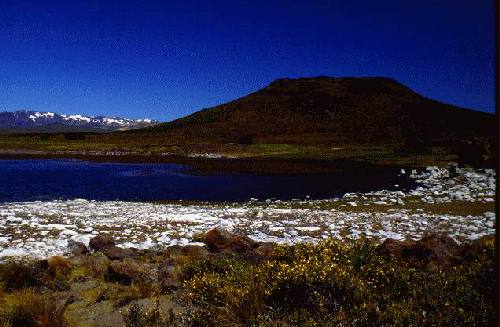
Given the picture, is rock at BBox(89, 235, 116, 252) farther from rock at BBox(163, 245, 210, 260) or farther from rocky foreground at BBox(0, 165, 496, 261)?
rock at BBox(163, 245, 210, 260)

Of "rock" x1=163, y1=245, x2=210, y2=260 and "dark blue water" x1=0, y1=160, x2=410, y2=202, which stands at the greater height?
"rock" x1=163, y1=245, x2=210, y2=260

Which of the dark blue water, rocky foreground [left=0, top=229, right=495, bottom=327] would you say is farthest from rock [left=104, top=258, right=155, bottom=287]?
the dark blue water

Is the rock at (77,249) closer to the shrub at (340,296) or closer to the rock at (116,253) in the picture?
the rock at (116,253)

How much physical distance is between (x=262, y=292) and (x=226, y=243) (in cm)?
478

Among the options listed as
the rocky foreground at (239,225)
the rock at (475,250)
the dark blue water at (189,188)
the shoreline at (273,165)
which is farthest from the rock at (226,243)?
the shoreline at (273,165)

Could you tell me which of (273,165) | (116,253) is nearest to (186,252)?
(116,253)

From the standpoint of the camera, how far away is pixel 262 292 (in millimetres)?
6824

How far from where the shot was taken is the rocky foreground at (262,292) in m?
5.94

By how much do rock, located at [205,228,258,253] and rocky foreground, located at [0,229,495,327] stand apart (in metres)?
1.64

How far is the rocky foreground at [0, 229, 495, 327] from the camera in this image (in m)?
5.94


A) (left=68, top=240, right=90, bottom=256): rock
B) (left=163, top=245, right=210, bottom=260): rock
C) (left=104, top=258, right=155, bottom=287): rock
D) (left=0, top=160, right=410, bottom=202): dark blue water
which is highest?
(left=104, top=258, right=155, bottom=287): rock

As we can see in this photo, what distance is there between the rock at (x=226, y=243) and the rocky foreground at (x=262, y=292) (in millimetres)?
1644

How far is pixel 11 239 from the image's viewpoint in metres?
13.4

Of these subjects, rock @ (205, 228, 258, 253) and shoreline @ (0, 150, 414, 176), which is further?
shoreline @ (0, 150, 414, 176)
